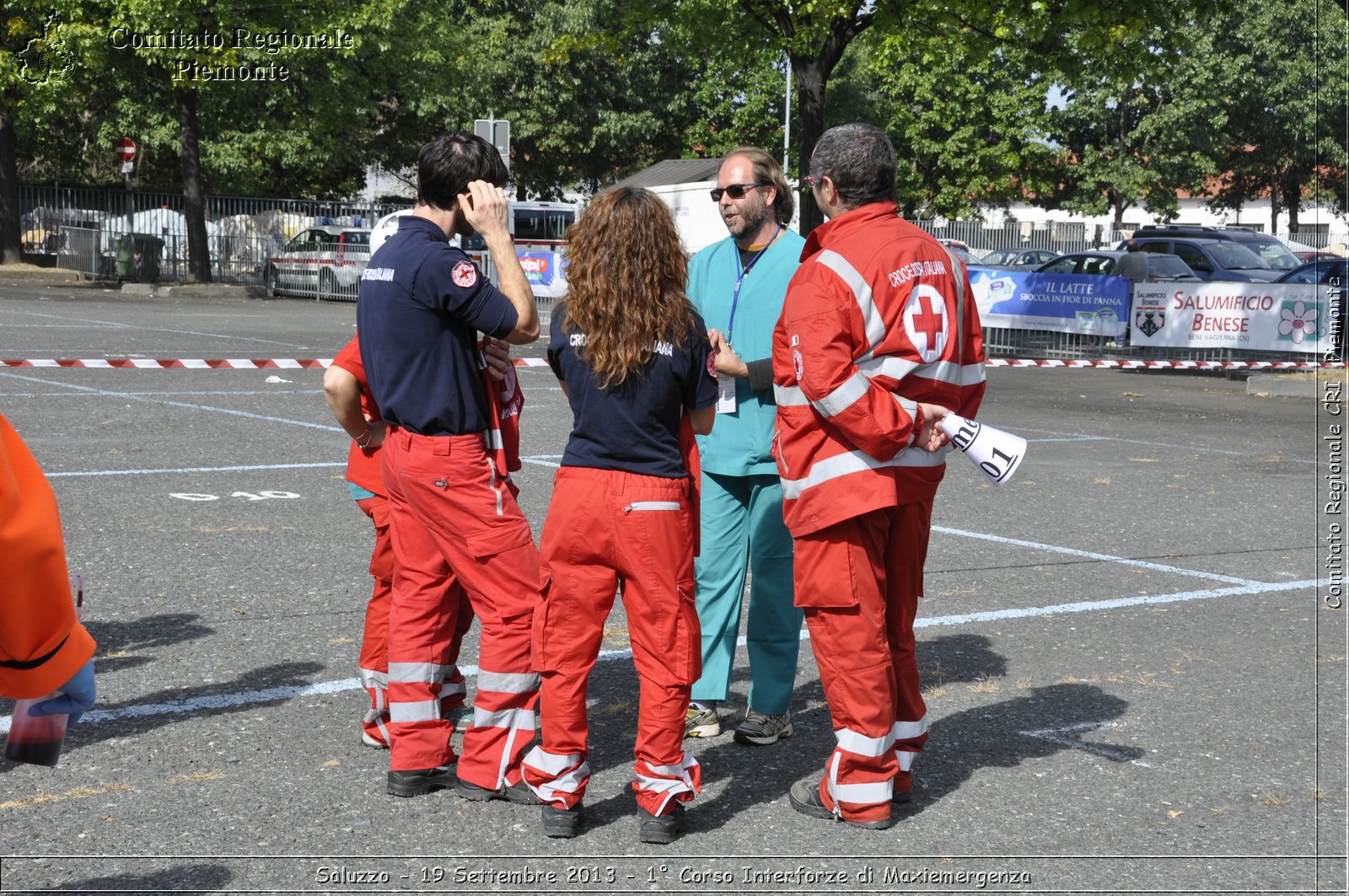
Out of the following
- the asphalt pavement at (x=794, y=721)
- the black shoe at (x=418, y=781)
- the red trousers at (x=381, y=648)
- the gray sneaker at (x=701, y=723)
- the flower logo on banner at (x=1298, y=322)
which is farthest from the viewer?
the flower logo on banner at (x=1298, y=322)

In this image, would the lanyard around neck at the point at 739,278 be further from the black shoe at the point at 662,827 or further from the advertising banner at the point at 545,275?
the advertising banner at the point at 545,275

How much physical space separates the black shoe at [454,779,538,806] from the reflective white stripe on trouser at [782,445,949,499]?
3.71ft

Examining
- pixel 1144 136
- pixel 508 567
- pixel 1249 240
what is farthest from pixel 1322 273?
pixel 1144 136

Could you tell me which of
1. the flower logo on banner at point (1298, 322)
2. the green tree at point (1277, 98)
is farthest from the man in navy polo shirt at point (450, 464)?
the green tree at point (1277, 98)

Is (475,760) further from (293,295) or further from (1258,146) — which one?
(1258,146)

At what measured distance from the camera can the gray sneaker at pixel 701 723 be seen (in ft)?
15.9

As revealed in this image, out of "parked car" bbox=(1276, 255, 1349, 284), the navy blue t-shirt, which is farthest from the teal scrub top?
"parked car" bbox=(1276, 255, 1349, 284)

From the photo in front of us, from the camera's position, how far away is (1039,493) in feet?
31.8

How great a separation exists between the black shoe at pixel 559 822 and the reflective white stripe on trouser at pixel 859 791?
734 millimetres

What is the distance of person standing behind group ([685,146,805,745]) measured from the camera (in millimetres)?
4766

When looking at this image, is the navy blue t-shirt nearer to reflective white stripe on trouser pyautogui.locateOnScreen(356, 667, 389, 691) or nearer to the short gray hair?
the short gray hair

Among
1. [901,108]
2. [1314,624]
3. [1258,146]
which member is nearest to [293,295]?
[901,108]

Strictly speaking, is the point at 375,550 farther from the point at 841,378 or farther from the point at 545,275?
the point at 545,275

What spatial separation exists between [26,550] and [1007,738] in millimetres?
3499
